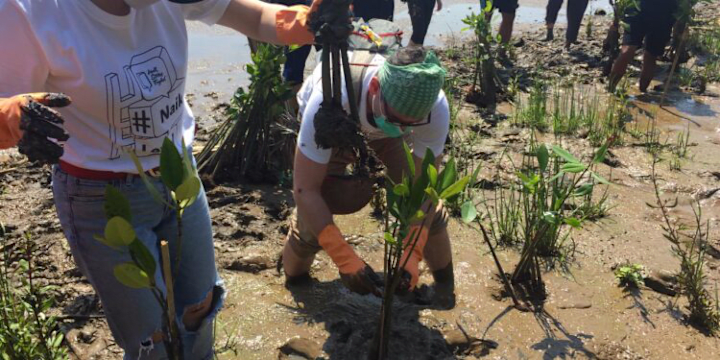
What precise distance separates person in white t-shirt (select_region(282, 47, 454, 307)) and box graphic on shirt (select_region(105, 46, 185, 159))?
21.9 inches

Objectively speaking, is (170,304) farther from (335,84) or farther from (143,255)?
(335,84)

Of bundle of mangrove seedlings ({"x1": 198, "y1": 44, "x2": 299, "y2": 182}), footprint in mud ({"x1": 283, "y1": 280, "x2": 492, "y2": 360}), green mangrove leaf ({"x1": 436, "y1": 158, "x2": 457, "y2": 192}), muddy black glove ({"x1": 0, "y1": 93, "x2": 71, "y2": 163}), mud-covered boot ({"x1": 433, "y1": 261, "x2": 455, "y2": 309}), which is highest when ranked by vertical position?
muddy black glove ({"x1": 0, "y1": 93, "x2": 71, "y2": 163})

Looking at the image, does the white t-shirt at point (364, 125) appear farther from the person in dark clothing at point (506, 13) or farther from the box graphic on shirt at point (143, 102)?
the person in dark clothing at point (506, 13)

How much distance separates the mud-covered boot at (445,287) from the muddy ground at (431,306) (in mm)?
46

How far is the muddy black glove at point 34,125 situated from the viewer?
3.94ft

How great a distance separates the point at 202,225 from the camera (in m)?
1.88

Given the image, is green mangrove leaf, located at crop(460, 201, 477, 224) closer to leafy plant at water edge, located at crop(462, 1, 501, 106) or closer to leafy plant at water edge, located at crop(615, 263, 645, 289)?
leafy plant at water edge, located at crop(615, 263, 645, 289)

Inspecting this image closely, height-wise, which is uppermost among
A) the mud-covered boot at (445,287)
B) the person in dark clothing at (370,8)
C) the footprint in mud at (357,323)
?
the person in dark clothing at (370,8)

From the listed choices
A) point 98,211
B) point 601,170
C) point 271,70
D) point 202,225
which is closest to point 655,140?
point 601,170

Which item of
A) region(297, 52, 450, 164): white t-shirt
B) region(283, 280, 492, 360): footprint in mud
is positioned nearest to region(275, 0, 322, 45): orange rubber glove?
region(297, 52, 450, 164): white t-shirt

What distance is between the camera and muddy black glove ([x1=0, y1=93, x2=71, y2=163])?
1.20 m

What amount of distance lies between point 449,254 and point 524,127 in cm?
224

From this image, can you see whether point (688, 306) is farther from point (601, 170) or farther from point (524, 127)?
point (524, 127)

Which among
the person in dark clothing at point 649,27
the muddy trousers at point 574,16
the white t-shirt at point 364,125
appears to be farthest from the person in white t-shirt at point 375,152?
the muddy trousers at point 574,16
